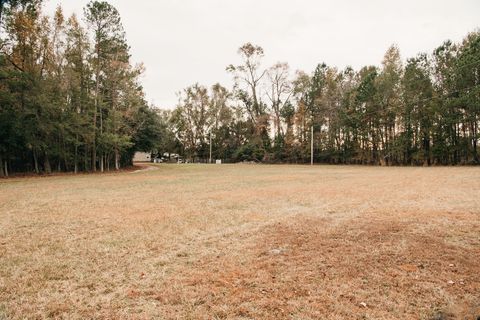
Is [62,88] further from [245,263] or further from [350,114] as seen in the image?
[350,114]

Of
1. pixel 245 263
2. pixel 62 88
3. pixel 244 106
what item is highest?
pixel 244 106

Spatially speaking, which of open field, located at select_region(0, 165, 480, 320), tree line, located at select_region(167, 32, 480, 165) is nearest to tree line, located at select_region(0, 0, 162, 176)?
open field, located at select_region(0, 165, 480, 320)

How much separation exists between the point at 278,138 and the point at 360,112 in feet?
47.5

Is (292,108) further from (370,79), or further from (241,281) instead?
(241,281)

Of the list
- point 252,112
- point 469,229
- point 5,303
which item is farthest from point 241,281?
point 252,112

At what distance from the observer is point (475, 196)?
27.9 ft

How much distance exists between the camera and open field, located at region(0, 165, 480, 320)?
8.66 feet

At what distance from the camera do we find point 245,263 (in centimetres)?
374

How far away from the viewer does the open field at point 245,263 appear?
264 cm

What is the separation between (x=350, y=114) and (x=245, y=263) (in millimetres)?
37735

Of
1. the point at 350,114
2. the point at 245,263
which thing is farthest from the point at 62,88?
the point at 350,114

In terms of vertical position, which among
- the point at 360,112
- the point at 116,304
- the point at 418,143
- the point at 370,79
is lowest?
the point at 116,304

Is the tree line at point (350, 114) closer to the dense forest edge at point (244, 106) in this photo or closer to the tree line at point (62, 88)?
the dense forest edge at point (244, 106)

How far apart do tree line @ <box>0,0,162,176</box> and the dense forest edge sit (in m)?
0.08
